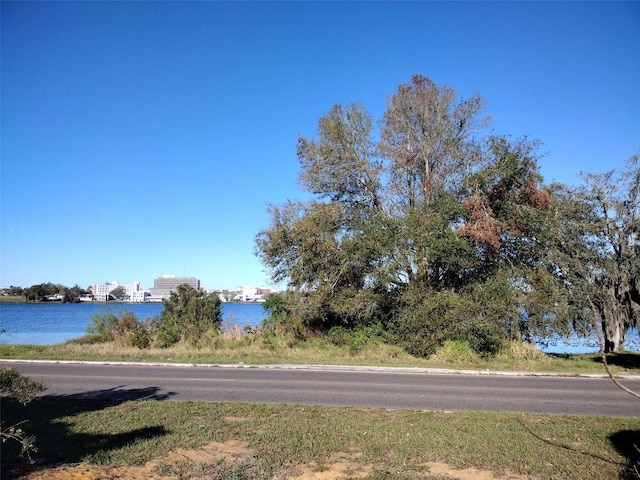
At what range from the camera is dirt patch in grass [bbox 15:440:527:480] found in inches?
211

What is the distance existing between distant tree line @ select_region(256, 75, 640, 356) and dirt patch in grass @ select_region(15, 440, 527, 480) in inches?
595

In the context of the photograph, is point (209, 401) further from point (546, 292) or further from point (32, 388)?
point (546, 292)

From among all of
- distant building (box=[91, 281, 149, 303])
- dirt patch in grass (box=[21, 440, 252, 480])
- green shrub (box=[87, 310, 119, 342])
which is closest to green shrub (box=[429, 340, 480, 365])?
dirt patch in grass (box=[21, 440, 252, 480])

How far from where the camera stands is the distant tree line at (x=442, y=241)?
68.8ft

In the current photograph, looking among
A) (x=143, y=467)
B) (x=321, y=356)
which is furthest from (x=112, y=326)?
(x=143, y=467)

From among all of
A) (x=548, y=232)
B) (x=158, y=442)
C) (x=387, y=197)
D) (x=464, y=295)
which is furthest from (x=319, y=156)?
(x=158, y=442)

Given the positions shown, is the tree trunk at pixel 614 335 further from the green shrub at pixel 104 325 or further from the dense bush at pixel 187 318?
the green shrub at pixel 104 325

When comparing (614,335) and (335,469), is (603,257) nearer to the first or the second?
(614,335)

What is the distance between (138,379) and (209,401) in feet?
16.2

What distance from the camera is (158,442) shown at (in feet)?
22.5

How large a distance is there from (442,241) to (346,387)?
35.3 ft

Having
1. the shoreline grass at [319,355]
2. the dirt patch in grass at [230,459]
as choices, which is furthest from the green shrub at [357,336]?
the dirt patch in grass at [230,459]

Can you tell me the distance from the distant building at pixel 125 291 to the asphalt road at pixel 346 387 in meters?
113

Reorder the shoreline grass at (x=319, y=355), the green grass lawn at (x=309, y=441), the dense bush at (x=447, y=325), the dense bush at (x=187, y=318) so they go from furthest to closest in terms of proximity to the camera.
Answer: the dense bush at (x=187, y=318), the dense bush at (x=447, y=325), the shoreline grass at (x=319, y=355), the green grass lawn at (x=309, y=441)
